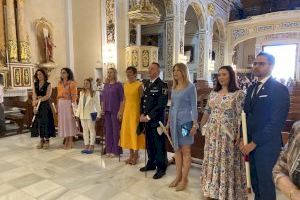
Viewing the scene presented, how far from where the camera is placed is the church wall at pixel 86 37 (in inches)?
357

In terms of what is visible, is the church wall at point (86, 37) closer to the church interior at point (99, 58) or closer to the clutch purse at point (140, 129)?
the church interior at point (99, 58)

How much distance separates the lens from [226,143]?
239 cm

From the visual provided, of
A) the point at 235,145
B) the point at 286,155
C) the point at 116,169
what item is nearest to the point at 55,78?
the point at 116,169

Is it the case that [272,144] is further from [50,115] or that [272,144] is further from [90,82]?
[50,115]

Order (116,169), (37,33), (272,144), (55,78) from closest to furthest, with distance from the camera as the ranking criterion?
(272,144)
(116,169)
(37,33)
(55,78)

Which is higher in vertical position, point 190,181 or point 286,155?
point 286,155

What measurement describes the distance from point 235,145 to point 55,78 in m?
7.43

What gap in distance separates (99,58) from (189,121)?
6.97 meters

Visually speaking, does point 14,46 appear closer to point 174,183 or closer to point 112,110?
point 112,110

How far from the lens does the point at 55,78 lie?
8531mm

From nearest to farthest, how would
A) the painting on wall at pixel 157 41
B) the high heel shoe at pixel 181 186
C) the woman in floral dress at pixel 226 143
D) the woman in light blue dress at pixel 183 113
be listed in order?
the woman in floral dress at pixel 226 143
the woman in light blue dress at pixel 183 113
the high heel shoe at pixel 181 186
the painting on wall at pixel 157 41

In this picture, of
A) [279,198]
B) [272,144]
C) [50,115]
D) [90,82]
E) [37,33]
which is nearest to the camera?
[272,144]

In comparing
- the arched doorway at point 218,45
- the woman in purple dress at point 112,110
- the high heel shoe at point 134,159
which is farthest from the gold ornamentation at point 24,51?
the arched doorway at point 218,45

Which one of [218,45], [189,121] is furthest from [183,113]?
[218,45]
